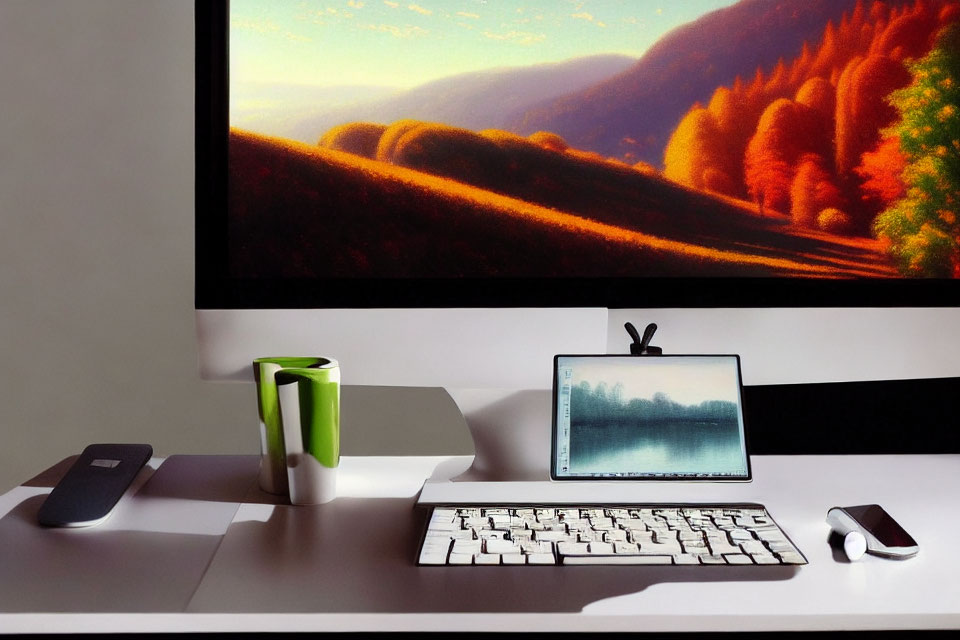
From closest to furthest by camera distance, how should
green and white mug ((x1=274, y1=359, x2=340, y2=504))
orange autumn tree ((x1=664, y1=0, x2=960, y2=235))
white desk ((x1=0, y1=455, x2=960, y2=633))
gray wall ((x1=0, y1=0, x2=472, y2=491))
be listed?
white desk ((x1=0, y1=455, x2=960, y2=633)) < green and white mug ((x1=274, y1=359, x2=340, y2=504)) < orange autumn tree ((x1=664, y1=0, x2=960, y2=235)) < gray wall ((x1=0, y1=0, x2=472, y2=491))

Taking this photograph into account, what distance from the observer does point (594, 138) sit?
91cm

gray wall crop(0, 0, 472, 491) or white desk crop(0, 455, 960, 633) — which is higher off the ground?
gray wall crop(0, 0, 472, 491)

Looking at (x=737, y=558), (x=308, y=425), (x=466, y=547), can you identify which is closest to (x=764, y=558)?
(x=737, y=558)

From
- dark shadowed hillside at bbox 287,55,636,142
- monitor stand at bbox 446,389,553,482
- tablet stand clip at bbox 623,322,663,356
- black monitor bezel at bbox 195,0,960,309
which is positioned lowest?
monitor stand at bbox 446,389,553,482

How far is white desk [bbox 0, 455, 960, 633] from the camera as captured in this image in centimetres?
56

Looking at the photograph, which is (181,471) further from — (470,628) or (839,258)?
(839,258)

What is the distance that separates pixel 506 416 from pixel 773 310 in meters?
0.34

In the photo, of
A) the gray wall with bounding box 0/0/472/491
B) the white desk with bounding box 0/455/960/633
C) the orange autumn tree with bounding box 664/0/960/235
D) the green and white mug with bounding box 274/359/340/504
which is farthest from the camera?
the gray wall with bounding box 0/0/472/491

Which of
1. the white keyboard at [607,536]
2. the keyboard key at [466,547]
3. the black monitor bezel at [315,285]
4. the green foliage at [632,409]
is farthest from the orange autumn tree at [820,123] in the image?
the keyboard key at [466,547]

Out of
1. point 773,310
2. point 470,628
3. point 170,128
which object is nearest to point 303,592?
point 470,628

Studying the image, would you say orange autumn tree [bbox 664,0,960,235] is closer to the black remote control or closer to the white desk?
the white desk

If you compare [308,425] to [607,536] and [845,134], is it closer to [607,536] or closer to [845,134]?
[607,536]

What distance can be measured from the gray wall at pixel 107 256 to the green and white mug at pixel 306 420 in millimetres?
617

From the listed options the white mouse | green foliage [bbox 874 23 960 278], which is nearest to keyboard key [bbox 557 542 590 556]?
the white mouse
